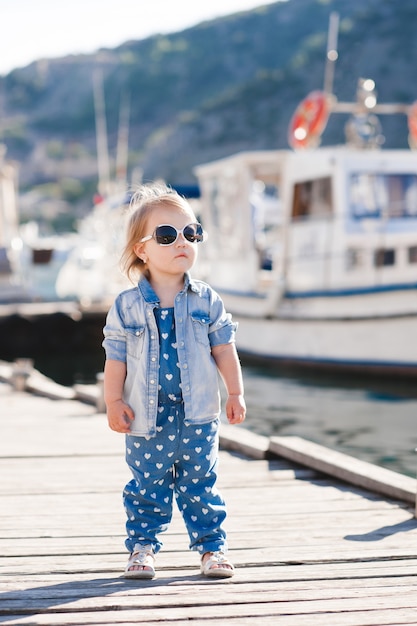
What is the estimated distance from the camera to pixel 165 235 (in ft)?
10.7

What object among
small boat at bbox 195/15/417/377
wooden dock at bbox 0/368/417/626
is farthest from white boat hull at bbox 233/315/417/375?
wooden dock at bbox 0/368/417/626

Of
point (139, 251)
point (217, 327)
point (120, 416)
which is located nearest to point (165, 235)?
point (139, 251)

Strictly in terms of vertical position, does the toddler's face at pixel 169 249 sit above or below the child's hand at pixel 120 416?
above

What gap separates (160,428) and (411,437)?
613cm

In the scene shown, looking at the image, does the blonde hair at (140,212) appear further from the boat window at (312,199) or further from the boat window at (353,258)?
the boat window at (312,199)

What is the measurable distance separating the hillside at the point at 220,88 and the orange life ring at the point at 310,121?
7103cm

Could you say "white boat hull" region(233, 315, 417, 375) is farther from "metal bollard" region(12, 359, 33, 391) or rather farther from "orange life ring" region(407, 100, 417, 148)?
"metal bollard" region(12, 359, 33, 391)

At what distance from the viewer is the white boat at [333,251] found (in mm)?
12562

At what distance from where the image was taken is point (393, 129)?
84.3m

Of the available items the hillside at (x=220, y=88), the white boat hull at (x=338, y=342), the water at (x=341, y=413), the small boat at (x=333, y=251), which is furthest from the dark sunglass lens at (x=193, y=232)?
the hillside at (x=220, y=88)

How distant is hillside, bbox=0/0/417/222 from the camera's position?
10094 cm

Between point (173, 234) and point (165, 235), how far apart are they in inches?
1.1

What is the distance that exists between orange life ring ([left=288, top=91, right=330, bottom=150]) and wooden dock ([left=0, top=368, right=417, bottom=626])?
Result: 9484mm

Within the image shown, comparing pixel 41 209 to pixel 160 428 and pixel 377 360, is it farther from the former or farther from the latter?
pixel 160 428
